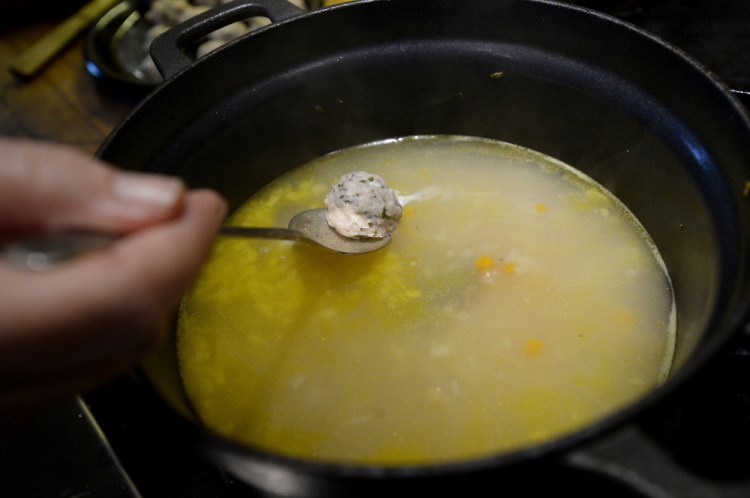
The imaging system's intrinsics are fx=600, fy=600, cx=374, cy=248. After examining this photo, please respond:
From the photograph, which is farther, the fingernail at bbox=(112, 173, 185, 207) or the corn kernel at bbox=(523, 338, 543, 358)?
the corn kernel at bbox=(523, 338, 543, 358)

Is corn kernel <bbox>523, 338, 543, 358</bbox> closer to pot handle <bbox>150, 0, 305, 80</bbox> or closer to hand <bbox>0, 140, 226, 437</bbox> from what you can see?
hand <bbox>0, 140, 226, 437</bbox>

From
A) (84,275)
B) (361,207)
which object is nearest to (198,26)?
(361,207)

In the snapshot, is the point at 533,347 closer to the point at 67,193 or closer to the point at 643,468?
the point at 643,468

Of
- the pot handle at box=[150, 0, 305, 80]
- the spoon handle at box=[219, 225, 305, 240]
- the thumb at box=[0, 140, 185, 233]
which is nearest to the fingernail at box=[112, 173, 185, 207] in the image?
the thumb at box=[0, 140, 185, 233]

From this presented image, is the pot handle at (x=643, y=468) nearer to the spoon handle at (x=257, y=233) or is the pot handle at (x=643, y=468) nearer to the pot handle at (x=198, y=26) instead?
the spoon handle at (x=257, y=233)

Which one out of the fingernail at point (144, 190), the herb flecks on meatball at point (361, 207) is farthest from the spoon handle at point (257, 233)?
the fingernail at point (144, 190)
